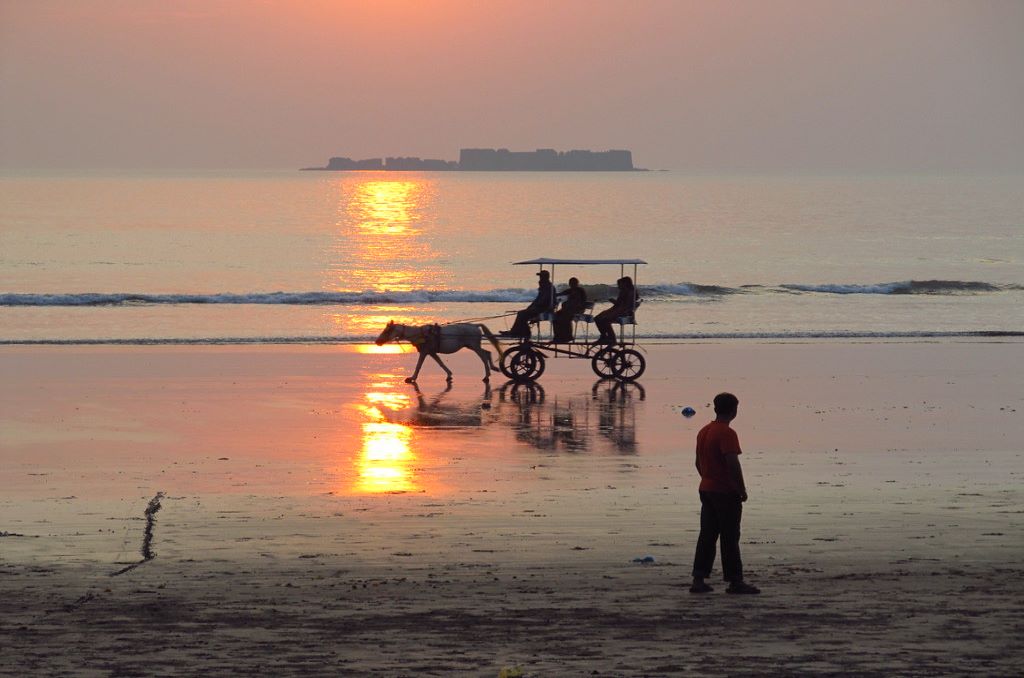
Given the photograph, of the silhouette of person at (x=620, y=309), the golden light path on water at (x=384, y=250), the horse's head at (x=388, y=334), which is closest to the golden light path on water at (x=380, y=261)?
the golden light path on water at (x=384, y=250)

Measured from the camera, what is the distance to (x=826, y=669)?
796 centimetres

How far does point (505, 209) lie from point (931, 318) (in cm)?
9321

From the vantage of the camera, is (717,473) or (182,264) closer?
(717,473)

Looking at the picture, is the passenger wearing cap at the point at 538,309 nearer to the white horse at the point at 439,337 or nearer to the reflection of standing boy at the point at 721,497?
the white horse at the point at 439,337

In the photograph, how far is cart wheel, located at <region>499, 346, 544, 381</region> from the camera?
76.4 ft

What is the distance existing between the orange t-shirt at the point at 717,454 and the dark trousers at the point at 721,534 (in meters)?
0.06

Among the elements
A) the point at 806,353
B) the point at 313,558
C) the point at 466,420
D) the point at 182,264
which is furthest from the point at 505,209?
the point at 313,558

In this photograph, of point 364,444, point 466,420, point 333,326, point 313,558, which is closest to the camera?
point 313,558

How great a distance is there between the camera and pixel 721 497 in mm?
10023

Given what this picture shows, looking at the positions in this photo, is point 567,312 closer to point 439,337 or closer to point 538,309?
point 538,309

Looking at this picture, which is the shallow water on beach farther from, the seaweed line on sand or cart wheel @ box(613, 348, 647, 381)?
cart wheel @ box(613, 348, 647, 381)

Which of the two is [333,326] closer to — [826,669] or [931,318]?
[931,318]

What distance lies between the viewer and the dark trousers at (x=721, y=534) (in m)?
9.94

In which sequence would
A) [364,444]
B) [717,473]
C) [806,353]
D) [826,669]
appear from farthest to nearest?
[806,353] < [364,444] < [717,473] < [826,669]
